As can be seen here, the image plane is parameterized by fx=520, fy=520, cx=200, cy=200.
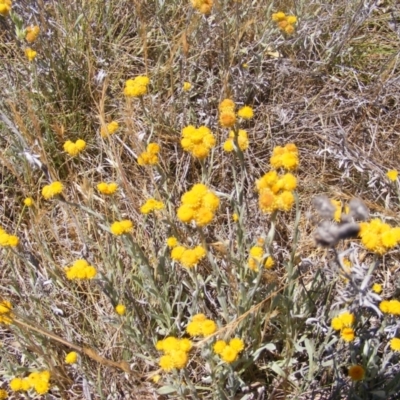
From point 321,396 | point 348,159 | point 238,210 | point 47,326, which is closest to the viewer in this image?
point 238,210

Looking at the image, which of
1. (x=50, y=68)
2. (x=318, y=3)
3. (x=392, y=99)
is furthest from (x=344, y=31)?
(x=50, y=68)

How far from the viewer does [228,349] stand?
5.02 feet

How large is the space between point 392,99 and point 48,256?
1.92 m

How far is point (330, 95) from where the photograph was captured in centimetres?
275

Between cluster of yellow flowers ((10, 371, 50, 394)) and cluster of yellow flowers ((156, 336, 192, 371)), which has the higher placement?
cluster of yellow flowers ((156, 336, 192, 371))

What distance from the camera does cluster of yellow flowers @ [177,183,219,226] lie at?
151 centimetres

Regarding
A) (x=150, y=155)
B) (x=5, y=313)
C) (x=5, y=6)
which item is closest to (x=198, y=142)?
(x=150, y=155)

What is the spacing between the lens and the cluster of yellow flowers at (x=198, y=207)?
151cm

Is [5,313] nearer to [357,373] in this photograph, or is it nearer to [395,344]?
[357,373]

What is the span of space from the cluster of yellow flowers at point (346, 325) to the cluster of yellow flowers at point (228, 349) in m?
0.30

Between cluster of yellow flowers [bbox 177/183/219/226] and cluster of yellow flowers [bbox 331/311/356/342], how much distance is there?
493mm

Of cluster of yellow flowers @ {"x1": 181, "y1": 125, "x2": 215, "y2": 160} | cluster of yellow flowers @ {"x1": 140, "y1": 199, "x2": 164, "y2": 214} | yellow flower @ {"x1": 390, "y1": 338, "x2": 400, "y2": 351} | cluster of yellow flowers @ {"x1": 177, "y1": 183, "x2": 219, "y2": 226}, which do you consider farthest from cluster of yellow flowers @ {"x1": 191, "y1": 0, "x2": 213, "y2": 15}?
yellow flower @ {"x1": 390, "y1": 338, "x2": 400, "y2": 351}

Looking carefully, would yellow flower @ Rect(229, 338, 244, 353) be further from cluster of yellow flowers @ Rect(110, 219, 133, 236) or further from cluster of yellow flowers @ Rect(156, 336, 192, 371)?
cluster of yellow flowers @ Rect(110, 219, 133, 236)

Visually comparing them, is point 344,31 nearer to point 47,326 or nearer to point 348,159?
point 348,159
